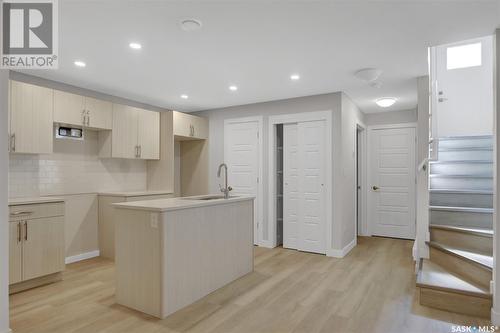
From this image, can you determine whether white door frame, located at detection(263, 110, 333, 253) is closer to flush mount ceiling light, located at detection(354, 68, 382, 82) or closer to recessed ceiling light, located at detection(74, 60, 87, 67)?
flush mount ceiling light, located at detection(354, 68, 382, 82)

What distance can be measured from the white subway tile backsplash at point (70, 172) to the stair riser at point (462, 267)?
15.1 ft

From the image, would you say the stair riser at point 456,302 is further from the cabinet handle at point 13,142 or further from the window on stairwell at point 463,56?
the cabinet handle at point 13,142

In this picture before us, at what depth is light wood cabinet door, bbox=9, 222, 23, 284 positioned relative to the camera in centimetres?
308

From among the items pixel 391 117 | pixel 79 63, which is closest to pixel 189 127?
pixel 79 63

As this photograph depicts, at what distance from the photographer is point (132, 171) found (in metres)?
5.21

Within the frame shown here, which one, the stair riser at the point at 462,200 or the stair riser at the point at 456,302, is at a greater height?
the stair riser at the point at 462,200

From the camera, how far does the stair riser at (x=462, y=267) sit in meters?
2.71

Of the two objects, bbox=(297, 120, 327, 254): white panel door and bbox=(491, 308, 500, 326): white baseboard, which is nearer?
bbox=(491, 308, 500, 326): white baseboard

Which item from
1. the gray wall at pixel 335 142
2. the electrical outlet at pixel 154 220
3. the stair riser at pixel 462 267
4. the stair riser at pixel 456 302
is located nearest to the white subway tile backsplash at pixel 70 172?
the gray wall at pixel 335 142

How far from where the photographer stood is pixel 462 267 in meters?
2.97

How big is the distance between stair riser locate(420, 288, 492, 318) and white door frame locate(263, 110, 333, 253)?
183 centimetres

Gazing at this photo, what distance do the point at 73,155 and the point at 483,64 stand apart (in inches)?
237

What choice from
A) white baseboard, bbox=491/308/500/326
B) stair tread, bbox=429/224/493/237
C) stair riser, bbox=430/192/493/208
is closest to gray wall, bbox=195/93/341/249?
stair riser, bbox=430/192/493/208

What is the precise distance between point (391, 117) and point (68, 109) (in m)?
5.60
